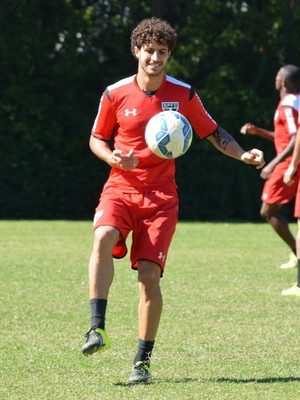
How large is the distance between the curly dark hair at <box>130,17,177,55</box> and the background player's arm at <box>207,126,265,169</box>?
29.9 inches

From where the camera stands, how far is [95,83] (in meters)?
26.6

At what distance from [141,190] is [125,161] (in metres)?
0.40

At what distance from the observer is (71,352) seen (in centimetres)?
732

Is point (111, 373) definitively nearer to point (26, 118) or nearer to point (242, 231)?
point (242, 231)

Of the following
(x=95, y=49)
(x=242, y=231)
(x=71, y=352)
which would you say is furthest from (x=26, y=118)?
(x=71, y=352)

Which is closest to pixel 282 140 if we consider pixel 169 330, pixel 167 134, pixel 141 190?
pixel 169 330

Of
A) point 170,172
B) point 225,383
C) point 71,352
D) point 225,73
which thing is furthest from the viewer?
point 225,73

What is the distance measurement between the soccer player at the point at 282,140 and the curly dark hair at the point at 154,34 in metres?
4.62

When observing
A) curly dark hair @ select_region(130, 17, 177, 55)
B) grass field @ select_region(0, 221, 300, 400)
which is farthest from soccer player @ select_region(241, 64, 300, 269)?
curly dark hair @ select_region(130, 17, 177, 55)

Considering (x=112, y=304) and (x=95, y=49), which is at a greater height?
(x=95, y=49)

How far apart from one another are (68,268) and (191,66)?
1375 cm

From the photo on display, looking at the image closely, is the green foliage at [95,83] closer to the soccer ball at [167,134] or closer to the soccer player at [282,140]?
the soccer player at [282,140]

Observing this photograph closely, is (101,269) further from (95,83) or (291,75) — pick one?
Result: (95,83)

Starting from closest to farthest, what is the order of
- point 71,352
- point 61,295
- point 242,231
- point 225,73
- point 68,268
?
point 71,352
point 61,295
point 68,268
point 242,231
point 225,73
